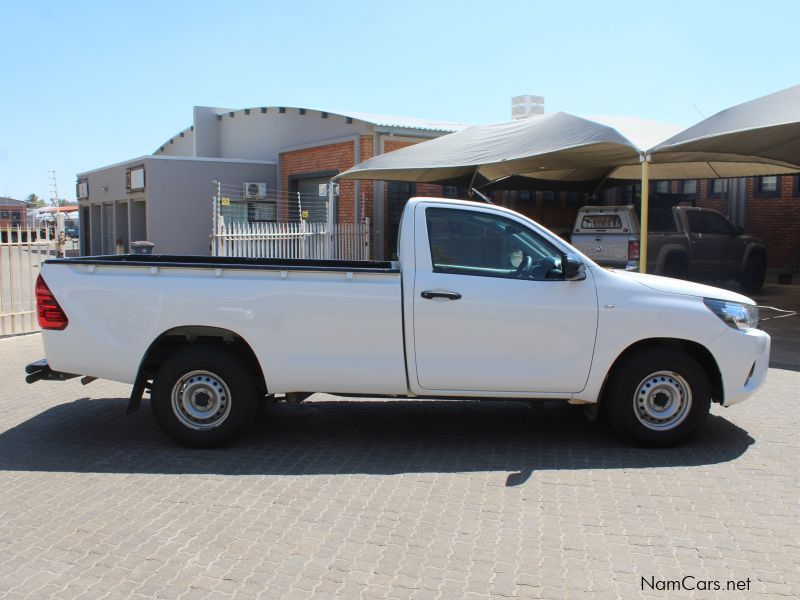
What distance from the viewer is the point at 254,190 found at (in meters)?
21.7

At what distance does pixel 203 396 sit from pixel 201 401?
0.04m

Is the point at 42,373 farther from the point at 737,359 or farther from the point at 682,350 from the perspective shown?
the point at 737,359

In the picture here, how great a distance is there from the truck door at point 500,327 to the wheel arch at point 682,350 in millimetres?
254

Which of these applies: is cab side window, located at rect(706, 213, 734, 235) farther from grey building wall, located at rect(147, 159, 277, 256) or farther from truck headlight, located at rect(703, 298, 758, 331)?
grey building wall, located at rect(147, 159, 277, 256)

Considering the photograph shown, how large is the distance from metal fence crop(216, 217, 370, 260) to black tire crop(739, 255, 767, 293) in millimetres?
8661

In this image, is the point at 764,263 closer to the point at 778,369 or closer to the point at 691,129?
the point at 691,129

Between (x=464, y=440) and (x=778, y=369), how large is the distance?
16.5 feet

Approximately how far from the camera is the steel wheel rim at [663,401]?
18.8 feet

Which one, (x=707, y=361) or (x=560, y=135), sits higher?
(x=560, y=135)

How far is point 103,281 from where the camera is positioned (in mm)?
5805

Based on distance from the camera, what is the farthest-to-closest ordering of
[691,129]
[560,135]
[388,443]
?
[560,135] → [691,129] → [388,443]

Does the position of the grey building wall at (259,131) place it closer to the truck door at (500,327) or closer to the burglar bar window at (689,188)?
the burglar bar window at (689,188)

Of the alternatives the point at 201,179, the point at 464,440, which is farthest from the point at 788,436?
the point at 201,179

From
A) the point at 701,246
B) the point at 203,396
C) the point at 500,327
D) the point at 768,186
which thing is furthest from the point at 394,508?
the point at 768,186
